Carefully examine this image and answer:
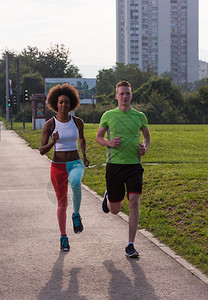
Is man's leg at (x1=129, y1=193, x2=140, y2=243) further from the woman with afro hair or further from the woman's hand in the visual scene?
the woman's hand

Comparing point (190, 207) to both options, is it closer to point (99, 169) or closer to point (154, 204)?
point (154, 204)

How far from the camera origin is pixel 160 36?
545 ft

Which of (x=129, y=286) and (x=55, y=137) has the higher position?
(x=55, y=137)

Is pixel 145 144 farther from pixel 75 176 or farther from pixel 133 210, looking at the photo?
pixel 75 176

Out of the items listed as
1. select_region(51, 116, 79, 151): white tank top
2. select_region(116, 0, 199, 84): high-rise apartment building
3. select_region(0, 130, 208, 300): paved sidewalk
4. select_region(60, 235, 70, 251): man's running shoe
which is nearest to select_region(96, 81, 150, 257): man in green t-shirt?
select_region(51, 116, 79, 151): white tank top

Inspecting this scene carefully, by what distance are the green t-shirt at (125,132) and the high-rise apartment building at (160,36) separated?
153 m

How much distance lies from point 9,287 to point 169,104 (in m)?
58.5

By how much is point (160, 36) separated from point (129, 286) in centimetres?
16614

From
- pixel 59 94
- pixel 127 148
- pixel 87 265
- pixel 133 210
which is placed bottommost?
pixel 87 265

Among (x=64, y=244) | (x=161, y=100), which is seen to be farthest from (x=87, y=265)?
(x=161, y=100)

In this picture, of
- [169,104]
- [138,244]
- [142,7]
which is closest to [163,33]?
[142,7]

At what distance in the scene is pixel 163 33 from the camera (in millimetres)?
166500

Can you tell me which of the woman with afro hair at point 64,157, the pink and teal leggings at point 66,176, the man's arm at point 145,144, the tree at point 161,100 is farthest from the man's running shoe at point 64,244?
the tree at point 161,100

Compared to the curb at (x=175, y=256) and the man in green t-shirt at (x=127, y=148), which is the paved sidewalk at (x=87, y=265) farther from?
the man in green t-shirt at (x=127, y=148)
